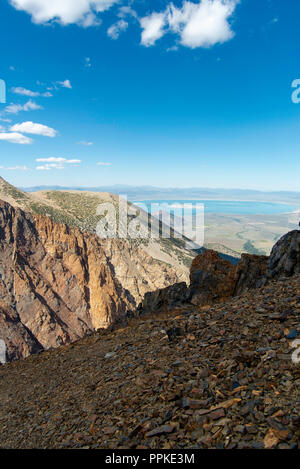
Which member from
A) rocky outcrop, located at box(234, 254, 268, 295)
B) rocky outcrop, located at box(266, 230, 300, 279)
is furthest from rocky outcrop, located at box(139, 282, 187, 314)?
rocky outcrop, located at box(266, 230, 300, 279)

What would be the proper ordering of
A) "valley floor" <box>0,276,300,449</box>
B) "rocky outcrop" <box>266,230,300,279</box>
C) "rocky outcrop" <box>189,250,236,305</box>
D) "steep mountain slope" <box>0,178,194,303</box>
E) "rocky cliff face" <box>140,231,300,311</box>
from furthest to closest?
"steep mountain slope" <box>0,178,194,303</box> → "rocky outcrop" <box>189,250,236,305</box> → "rocky cliff face" <box>140,231,300,311</box> → "rocky outcrop" <box>266,230,300,279</box> → "valley floor" <box>0,276,300,449</box>

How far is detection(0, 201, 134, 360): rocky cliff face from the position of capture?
6469 cm

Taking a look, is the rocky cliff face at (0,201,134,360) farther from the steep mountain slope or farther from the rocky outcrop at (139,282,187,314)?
the rocky outcrop at (139,282,187,314)

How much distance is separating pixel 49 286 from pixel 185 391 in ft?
258

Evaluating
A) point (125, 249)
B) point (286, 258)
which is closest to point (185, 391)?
point (286, 258)

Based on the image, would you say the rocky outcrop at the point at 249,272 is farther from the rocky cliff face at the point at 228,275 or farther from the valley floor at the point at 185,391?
the valley floor at the point at 185,391

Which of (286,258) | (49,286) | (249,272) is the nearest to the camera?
(286,258)

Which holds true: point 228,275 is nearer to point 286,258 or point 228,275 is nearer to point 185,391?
point 286,258

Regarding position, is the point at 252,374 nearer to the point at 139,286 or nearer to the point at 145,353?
the point at 145,353

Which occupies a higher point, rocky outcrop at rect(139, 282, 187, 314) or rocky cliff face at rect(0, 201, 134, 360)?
rocky outcrop at rect(139, 282, 187, 314)

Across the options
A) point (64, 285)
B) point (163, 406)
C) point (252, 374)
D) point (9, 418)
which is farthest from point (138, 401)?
point (64, 285)

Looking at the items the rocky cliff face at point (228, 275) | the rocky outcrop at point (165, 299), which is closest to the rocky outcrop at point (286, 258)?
the rocky cliff face at point (228, 275)

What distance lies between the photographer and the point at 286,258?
1667 centimetres

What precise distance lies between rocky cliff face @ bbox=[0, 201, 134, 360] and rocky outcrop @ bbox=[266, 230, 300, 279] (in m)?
58.9
